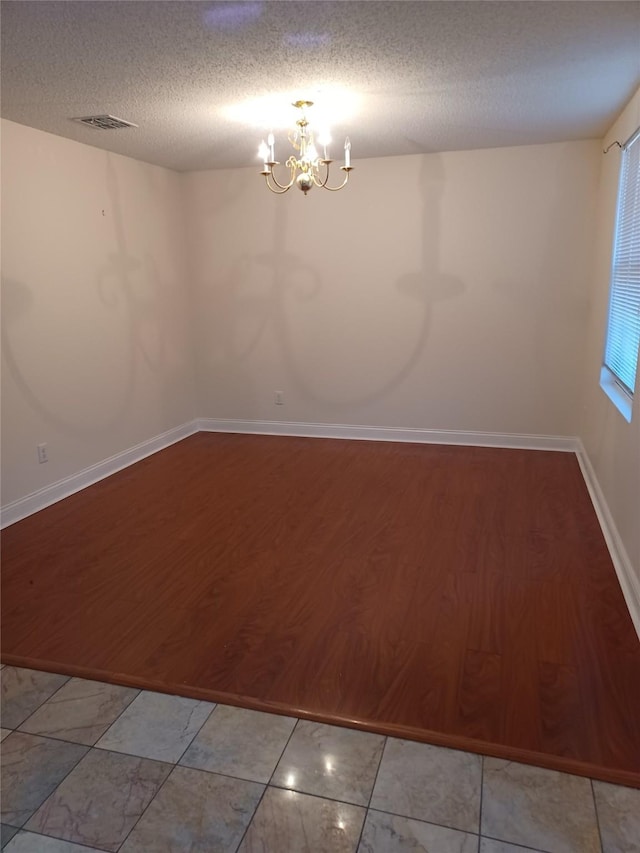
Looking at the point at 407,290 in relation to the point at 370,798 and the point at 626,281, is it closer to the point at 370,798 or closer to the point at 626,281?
the point at 626,281

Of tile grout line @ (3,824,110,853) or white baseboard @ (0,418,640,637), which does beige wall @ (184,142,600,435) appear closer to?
white baseboard @ (0,418,640,637)

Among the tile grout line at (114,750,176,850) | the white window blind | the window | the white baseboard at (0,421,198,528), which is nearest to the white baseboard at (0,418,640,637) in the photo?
the white baseboard at (0,421,198,528)

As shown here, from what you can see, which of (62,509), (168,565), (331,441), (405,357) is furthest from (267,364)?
(168,565)

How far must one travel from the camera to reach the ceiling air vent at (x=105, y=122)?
3.33 m

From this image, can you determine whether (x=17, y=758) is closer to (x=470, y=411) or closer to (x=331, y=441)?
(x=331, y=441)

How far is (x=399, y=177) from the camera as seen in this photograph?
4609 millimetres

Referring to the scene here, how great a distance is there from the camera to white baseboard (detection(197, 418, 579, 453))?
188 inches

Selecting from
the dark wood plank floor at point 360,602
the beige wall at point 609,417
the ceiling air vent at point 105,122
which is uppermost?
the ceiling air vent at point 105,122

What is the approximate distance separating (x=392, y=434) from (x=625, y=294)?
2.28m

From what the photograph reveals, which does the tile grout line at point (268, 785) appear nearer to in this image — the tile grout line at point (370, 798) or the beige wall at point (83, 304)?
the tile grout line at point (370, 798)

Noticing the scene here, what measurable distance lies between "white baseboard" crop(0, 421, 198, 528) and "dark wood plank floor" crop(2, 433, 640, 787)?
81 mm

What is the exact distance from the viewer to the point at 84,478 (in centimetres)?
420

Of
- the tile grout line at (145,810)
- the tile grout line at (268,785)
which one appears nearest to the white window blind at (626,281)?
the tile grout line at (268,785)

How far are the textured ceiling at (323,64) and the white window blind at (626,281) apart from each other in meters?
0.37
